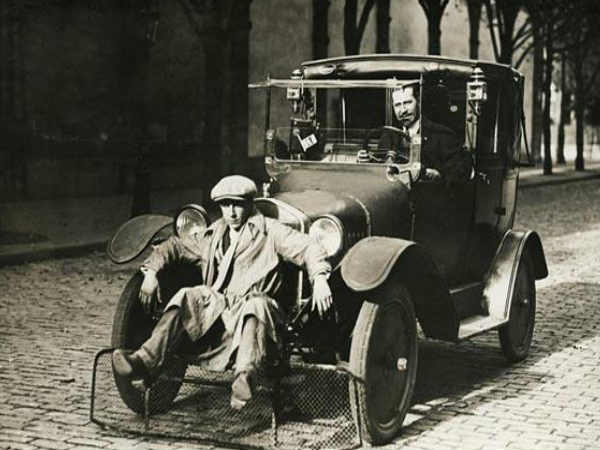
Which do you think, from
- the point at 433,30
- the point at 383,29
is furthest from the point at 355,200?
the point at 433,30

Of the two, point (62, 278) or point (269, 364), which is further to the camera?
point (62, 278)

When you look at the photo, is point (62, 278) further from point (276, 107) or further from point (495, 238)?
point (276, 107)

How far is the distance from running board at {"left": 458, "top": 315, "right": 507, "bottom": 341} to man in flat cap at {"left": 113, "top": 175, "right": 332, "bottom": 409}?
147 centimetres

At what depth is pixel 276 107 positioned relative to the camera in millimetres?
27812

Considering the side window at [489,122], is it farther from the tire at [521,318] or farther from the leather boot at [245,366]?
the leather boot at [245,366]

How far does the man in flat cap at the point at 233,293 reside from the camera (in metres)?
5.27

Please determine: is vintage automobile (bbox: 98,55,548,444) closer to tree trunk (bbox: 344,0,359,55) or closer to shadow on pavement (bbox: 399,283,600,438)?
shadow on pavement (bbox: 399,283,600,438)

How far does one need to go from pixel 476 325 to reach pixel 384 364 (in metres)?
1.54

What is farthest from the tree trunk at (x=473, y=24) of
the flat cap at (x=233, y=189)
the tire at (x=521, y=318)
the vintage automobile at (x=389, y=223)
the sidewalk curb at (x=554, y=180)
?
the flat cap at (x=233, y=189)

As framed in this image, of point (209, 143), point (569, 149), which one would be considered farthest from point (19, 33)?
point (569, 149)

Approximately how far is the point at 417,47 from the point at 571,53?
20.8ft

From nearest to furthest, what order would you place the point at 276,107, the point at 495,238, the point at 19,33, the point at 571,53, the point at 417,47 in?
the point at 495,238 → the point at 19,33 → the point at 276,107 → the point at 417,47 → the point at 571,53

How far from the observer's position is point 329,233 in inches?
239

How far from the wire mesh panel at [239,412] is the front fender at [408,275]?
0.53 m
